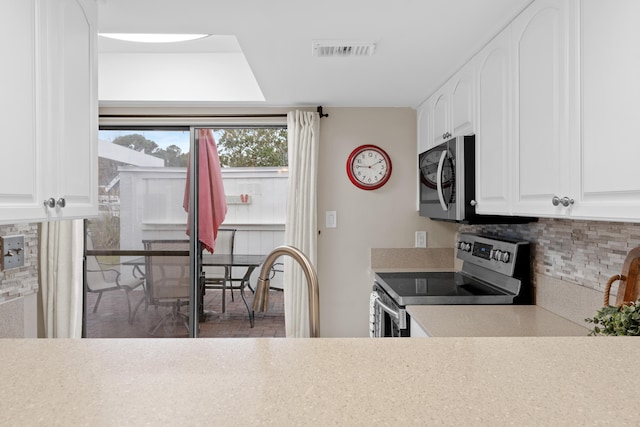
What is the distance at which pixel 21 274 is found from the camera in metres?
1.69

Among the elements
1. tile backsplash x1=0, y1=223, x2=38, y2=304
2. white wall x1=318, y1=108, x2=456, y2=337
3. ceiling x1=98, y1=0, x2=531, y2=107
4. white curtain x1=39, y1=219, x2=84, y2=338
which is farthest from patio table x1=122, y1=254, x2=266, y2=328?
tile backsplash x1=0, y1=223, x2=38, y2=304

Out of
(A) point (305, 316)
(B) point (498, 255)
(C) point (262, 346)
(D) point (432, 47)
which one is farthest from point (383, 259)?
(C) point (262, 346)

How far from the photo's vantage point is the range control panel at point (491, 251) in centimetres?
216

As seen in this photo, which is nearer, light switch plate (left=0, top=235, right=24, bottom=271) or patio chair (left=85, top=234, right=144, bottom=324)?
light switch plate (left=0, top=235, right=24, bottom=271)

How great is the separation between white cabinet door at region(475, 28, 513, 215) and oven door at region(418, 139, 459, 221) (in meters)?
0.19

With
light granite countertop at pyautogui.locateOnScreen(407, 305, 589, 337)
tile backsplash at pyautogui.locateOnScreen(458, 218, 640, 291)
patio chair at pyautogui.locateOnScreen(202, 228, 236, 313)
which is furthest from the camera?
patio chair at pyautogui.locateOnScreen(202, 228, 236, 313)

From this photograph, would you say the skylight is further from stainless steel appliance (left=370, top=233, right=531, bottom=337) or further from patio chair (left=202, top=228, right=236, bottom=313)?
stainless steel appliance (left=370, top=233, right=531, bottom=337)

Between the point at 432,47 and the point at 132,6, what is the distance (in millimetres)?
1335

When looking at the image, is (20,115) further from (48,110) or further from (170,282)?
(170,282)

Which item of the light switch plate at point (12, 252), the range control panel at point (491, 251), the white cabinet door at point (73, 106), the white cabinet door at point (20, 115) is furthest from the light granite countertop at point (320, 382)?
the range control panel at point (491, 251)

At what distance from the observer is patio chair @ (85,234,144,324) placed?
3.30m

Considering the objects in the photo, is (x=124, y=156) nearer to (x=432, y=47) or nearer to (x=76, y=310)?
(x=76, y=310)

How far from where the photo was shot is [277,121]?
10.5 ft

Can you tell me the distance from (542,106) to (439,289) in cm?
121
